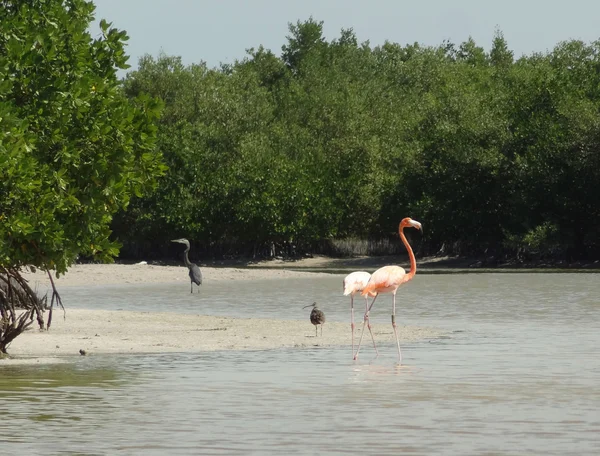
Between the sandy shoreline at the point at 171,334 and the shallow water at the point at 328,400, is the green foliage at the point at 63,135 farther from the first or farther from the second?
the shallow water at the point at 328,400

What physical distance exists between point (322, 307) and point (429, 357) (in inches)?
559

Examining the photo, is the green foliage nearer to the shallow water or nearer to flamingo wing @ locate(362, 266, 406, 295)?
the shallow water

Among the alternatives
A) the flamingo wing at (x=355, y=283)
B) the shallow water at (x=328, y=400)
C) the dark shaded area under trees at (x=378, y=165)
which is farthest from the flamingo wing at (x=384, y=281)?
the dark shaded area under trees at (x=378, y=165)

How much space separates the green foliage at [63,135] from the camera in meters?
18.5

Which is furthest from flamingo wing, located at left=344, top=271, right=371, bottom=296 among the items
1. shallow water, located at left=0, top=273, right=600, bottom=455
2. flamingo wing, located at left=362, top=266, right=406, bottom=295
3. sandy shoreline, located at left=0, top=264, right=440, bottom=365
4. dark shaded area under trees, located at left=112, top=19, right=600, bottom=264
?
dark shaded area under trees, located at left=112, top=19, right=600, bottom=264

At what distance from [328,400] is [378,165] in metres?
55.5

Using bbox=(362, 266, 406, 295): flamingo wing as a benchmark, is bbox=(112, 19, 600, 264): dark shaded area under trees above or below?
above

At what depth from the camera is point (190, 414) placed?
42.9 ft

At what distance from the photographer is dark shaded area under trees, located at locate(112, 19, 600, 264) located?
57.2 meters

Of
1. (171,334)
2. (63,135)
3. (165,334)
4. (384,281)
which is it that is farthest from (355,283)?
(63,135)

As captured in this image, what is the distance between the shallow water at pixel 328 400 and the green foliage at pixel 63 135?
230cm

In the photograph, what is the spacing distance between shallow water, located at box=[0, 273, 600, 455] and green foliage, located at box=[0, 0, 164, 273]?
2.30 metres

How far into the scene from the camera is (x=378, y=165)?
6919 centimetres

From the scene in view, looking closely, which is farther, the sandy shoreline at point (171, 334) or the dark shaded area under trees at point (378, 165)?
the dark shaded area under trees at point (378, 165)
